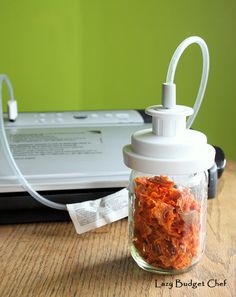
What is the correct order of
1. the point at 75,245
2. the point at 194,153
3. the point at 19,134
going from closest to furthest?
the point at 194,153 < the point at 75,245 < the point at 19,134

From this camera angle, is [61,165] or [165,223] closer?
[165,223]

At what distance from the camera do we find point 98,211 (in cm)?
58

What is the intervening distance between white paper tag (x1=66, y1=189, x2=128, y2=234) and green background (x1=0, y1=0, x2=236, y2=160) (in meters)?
0.71

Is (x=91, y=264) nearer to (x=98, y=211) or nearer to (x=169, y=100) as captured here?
(x=98, y=211)

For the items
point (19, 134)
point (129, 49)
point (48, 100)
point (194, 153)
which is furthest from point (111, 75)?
point (194, 153)

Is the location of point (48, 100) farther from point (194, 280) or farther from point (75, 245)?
point (194, 280)

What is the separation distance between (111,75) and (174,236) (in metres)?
0.85

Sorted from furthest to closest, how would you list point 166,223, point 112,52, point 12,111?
point 112,52 < point 12,111 < point 166,223

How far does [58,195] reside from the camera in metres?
0.59

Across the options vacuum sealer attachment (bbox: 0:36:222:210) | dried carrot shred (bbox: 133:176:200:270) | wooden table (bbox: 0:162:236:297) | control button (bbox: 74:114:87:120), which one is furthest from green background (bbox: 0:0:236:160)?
dried carrot shred (bbox: 133:176:200:270)

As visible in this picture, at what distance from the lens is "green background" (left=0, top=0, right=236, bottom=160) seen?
1.22m

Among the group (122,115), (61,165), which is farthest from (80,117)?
(61,165)

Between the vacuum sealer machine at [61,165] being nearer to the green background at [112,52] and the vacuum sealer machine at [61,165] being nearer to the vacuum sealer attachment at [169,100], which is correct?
the vacuum sealer attachment at [169,100]

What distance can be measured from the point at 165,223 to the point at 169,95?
0.12 metres
